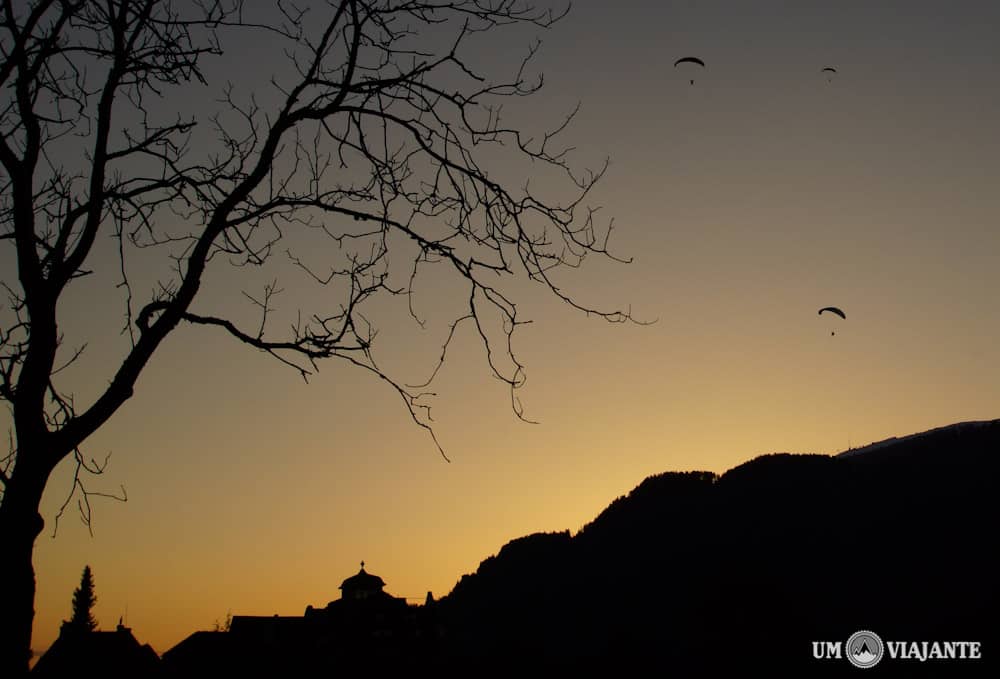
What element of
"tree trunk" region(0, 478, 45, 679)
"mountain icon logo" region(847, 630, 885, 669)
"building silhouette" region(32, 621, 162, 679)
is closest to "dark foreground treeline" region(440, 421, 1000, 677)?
"mountain icon logo" region(847, 630, 885, 669)

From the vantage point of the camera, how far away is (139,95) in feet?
22.5

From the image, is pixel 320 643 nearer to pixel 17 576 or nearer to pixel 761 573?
pixel 17 576

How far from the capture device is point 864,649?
116312 mm

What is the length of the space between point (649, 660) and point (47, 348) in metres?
113

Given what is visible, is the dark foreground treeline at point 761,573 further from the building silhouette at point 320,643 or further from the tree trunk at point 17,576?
the tree trunk at point 17,576

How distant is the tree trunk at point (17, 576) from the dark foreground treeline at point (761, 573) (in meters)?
87.6

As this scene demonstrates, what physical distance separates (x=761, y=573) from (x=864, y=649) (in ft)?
81.1

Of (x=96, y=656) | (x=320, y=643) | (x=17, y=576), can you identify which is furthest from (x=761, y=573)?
(x=17, y=576)

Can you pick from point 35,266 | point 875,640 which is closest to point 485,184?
point 35,266

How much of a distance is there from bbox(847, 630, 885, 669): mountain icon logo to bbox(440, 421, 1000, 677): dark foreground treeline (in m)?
1.11

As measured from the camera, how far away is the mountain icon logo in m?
109

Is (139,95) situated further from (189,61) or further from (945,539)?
(945,539)

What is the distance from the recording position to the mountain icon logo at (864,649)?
358 ft

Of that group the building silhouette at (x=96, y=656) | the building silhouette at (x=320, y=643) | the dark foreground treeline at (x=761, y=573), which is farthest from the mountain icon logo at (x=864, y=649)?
the building silhouette at (x=96, y=656)
